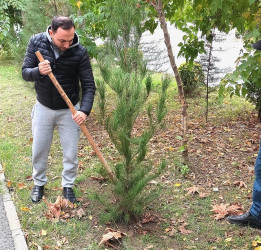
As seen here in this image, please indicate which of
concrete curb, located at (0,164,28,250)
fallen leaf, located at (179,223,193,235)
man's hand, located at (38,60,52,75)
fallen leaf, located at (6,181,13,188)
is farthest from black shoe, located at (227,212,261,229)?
fallen leaf, located at (6,181,13,188)

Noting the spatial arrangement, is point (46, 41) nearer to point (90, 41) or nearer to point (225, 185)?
point (90, 41)

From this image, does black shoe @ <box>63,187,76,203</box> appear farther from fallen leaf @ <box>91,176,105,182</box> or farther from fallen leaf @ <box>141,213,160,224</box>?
fallen leaf @ <box>141,213,160,224</box>

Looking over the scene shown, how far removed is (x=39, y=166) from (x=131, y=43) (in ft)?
7.10

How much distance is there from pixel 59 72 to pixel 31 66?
272 mm

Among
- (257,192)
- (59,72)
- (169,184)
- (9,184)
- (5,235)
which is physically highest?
(59,72)

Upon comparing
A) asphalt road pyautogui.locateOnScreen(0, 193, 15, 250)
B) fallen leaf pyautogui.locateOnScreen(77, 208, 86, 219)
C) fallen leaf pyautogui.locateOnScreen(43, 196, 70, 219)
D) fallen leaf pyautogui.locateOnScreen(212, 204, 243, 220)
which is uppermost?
fallen leaf pyautogui.locateOnScreen(212, 204, 243, 220)

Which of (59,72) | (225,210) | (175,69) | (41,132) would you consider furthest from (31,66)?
(225,210)

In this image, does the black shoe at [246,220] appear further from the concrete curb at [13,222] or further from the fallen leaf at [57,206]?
the concrete curb at [13,222]

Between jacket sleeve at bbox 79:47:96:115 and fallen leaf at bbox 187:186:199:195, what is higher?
jacket sleeve at bbox 79:47:96:115

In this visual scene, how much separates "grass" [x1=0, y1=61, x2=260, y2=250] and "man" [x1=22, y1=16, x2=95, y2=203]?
456mm

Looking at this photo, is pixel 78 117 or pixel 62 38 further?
pixel 78 117

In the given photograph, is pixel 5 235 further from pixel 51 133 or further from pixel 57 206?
pixel 51 133

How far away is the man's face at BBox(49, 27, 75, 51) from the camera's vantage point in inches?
119

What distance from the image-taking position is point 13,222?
339 cm
